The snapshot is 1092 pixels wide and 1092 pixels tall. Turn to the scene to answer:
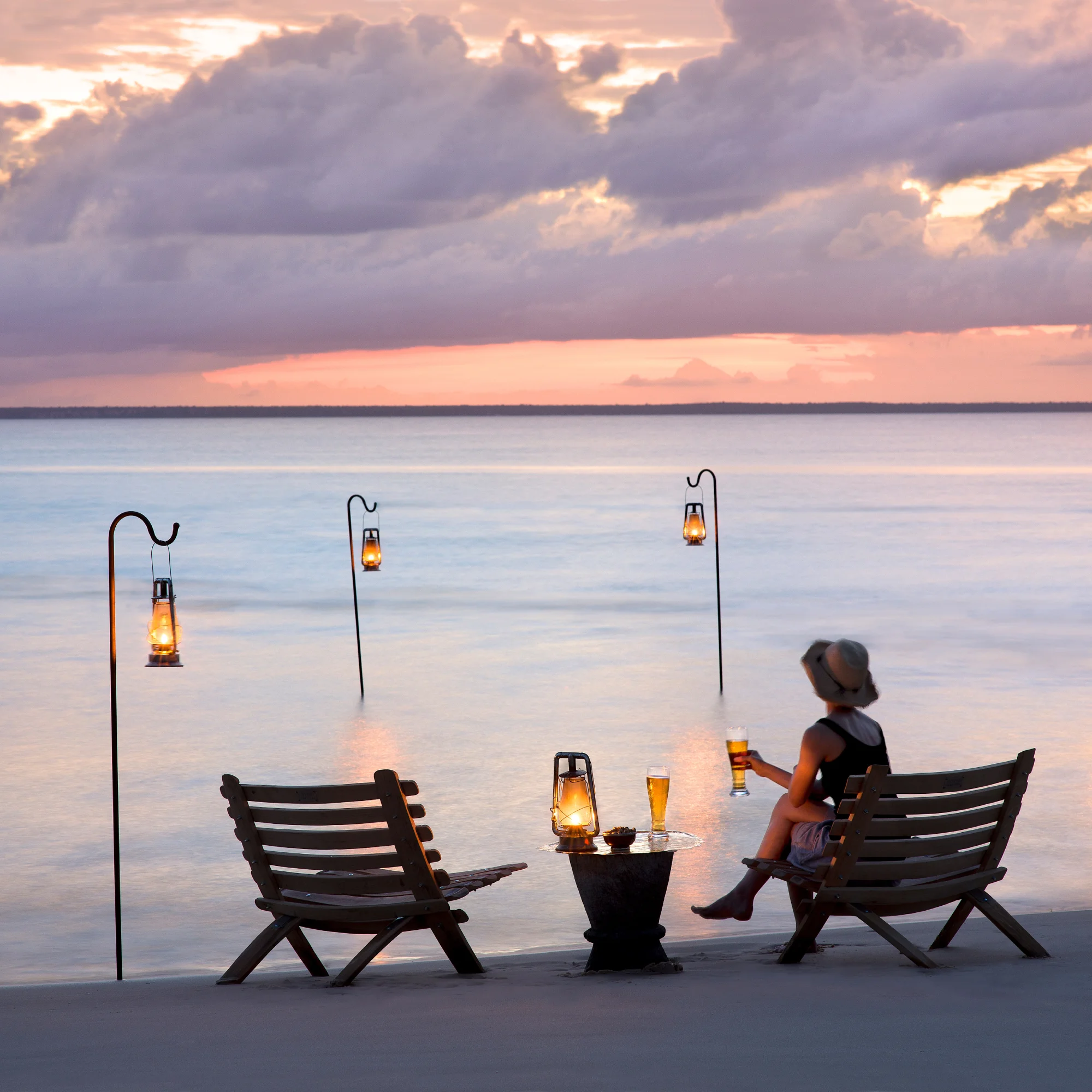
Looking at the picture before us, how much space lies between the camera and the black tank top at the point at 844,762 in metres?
5.52

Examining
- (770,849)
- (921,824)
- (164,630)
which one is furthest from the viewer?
(164,630)

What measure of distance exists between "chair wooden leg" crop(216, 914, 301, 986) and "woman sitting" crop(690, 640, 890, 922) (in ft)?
4.73

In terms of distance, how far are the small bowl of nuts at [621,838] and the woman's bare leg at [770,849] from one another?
0.42 metres

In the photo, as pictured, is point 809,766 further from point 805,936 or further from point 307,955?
point 307,955

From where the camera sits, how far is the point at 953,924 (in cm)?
550

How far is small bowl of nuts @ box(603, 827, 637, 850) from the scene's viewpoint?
5312 millimetres

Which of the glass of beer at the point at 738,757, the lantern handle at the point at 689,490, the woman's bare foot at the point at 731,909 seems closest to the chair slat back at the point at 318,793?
the woman's bare foot at the point at 731,909

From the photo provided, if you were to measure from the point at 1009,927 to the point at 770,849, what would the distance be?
86 centimetres

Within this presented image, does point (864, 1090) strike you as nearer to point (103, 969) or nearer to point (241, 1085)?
point (241, 1085)

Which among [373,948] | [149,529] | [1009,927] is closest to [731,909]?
[1009,927]

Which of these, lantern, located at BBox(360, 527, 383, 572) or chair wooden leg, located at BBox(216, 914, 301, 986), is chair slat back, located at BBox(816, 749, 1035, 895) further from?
lantern, located at BBox(360, 527, 383, 572)

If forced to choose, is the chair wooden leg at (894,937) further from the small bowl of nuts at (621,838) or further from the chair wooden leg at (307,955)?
the chair wooden leg at (307,955)

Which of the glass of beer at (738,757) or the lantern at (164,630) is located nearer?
the glass of beer at (738,757)

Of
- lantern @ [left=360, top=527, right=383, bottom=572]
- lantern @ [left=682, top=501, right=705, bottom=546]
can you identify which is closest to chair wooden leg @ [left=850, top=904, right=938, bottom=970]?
lantern @ [left=682, top=501, right=705, bottom=546]
